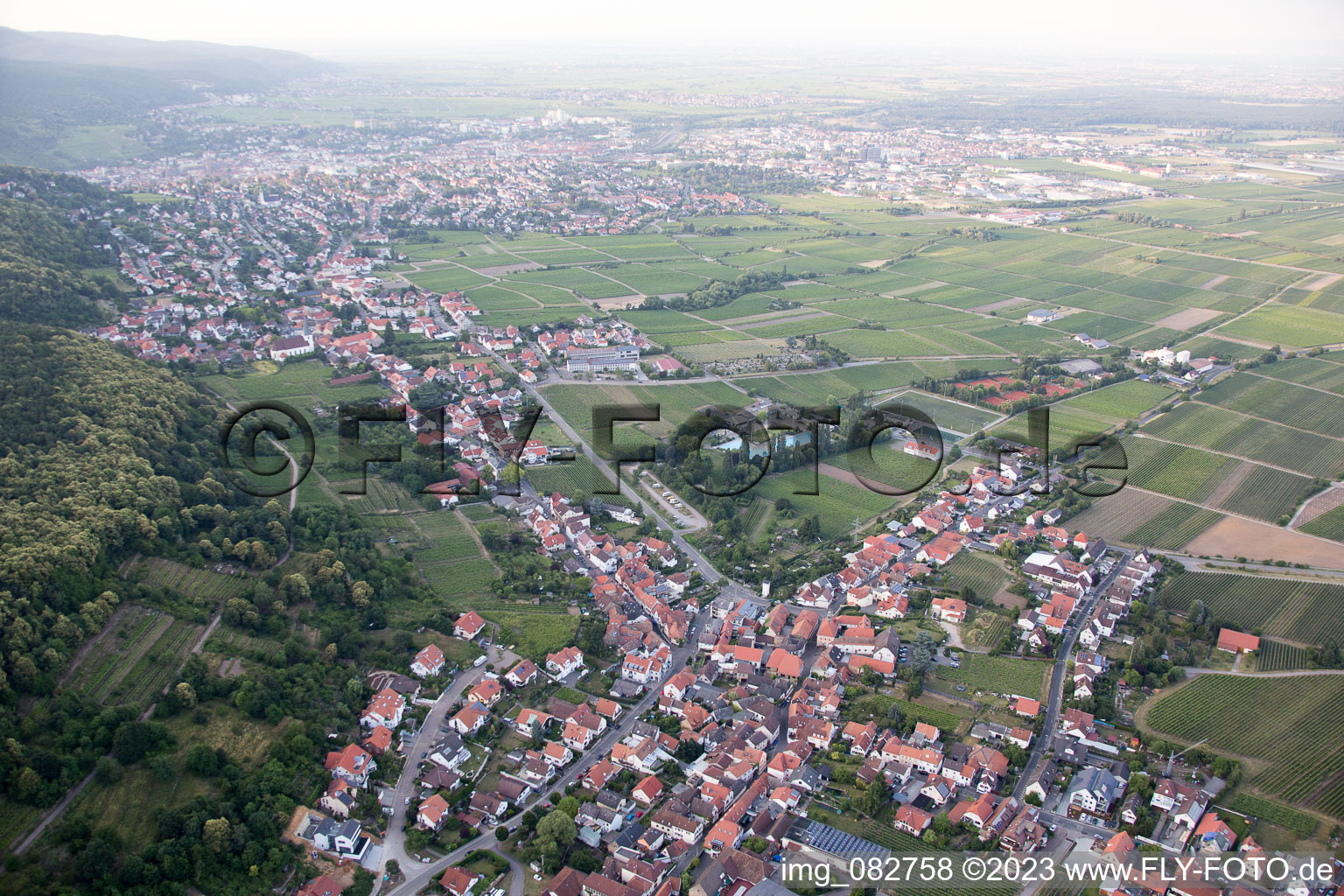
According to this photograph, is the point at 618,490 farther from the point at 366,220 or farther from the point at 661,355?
the point at 366,220

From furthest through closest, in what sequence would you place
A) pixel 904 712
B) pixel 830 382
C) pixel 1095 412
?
pixel 830 382
pixel 1095 412
pixel 904 712

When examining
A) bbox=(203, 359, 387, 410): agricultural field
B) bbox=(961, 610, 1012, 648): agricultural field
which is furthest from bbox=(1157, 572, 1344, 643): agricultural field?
bbox=(203, 359, 387, 410): agricultural field

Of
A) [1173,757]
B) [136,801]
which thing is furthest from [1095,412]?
[136,801]

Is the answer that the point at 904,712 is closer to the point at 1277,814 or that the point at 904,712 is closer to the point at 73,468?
the point at 1277,814

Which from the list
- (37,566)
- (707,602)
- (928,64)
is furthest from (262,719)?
(928,64)

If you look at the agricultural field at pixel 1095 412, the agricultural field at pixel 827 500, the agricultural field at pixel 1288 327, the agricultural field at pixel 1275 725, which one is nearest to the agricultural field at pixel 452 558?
the agricultural field at pixel 827 500

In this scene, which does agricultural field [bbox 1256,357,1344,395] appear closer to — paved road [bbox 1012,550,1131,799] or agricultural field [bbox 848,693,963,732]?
paved road [bbox 1012,550,1131,799]
